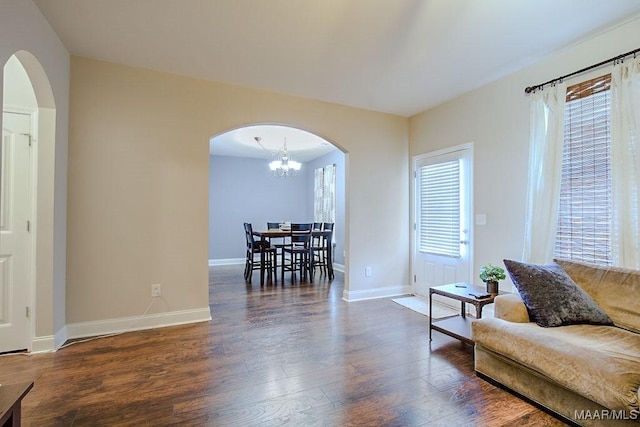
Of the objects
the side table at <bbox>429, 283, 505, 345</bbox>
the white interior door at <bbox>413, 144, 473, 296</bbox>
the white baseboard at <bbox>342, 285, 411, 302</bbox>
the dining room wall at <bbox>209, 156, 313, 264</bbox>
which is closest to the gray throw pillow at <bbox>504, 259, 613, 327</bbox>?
the side table at <bbox>429, 283, 505, 345</bbox>

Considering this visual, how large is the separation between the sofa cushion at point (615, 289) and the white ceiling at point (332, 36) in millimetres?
1897

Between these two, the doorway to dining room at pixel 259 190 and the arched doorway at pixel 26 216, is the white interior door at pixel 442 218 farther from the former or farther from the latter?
the arched doorway at pixel 26 216

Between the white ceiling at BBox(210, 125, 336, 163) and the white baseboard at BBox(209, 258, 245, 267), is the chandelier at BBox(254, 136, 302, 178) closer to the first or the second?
the white ceiling at BBox(210, 125, 336, 163)

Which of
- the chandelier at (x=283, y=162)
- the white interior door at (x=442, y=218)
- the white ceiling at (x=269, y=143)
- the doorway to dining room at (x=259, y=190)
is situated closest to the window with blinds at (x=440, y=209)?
the white interior door at (x=442, y=218)

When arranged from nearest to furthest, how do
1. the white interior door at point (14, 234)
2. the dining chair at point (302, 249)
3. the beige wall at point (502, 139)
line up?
1. the white interior door at point (14, 234)
2. the beige wall at point (502, 139)
3. the dining chair at point (302, 249)

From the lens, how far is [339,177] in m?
6.68

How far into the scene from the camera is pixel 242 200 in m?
7.59

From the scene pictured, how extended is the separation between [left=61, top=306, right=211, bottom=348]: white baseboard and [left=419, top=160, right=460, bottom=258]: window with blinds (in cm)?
303

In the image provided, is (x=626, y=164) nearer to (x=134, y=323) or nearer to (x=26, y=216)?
(x=134, y=323)

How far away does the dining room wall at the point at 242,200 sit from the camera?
7297mm

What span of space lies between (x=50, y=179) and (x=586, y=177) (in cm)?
453

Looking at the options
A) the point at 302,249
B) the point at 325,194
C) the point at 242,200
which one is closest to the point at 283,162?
the point at 325,194

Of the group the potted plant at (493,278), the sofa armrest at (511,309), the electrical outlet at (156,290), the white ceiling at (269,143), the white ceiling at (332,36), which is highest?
the white ceiling at (332,36)

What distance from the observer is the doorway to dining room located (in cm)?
663
